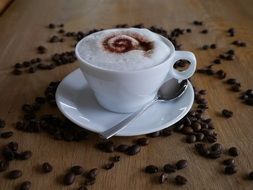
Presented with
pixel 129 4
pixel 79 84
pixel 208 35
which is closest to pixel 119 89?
pixel 79 84

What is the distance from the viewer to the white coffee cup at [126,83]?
29.8 inches

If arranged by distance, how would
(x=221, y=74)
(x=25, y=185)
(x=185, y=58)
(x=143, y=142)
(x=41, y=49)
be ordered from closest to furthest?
1. (x=25, y=185)
2. (x=143, y=142)
3. (x=185, y=58)
4. (x=221, y=74)
5. (x=41, y=49)

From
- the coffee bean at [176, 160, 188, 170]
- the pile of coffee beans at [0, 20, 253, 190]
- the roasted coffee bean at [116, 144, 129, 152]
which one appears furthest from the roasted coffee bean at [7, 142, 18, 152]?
the coffee bean at [176, 160, 188, 170]

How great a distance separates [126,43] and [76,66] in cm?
29

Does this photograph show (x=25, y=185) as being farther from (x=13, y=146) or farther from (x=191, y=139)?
(x=191, y=139)

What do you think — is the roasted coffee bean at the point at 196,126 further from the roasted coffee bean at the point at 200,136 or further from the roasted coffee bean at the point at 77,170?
the roasted coffee bean at the point at 77,170

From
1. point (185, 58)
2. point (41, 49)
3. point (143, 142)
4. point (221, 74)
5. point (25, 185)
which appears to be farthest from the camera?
point (41, 49)

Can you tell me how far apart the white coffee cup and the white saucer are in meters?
0.03

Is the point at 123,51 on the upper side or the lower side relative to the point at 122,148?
upper

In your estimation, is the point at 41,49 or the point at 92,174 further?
the point at 41,49

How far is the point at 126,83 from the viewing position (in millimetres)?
766

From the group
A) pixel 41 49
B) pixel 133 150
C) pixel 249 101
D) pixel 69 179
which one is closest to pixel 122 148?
pixel 133 150

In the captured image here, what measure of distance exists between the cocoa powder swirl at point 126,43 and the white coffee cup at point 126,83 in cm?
5

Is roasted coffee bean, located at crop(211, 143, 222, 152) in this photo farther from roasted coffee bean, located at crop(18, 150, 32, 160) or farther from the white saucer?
roasted coffee bean, located at crop(18, 150, 32, 160)
